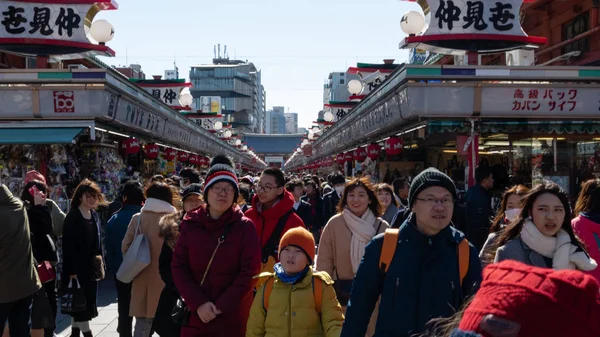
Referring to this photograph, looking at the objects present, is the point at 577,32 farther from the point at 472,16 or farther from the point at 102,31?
the point at 102,31

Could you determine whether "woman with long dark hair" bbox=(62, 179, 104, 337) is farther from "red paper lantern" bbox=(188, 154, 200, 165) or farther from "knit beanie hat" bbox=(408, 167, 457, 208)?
→ "red paper lantern" bbox=(188, 154, 200, 165)

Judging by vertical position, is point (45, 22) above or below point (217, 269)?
above

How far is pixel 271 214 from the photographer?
18.7ft

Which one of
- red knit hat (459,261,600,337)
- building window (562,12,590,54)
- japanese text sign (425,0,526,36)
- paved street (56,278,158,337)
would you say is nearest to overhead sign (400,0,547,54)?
japanese text sign (425,0,526,36)

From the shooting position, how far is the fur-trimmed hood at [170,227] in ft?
17.2

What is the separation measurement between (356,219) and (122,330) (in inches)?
A: 106

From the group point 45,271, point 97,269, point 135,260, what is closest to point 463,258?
point 135,260

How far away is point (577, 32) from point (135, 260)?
584 inches

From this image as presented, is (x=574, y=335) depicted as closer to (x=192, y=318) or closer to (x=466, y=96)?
(x=192, y=318)

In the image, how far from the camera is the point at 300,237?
4.32 m

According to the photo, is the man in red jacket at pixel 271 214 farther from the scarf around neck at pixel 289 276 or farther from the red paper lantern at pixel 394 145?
the red paper lantern at pixel 394 145

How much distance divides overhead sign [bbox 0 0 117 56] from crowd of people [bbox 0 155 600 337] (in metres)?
6.07

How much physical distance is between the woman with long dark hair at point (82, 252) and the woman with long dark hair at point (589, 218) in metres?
4.91

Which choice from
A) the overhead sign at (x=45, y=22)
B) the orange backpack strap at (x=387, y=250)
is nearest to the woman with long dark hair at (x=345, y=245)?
the orange backpack strap at (x=387, y=250)
